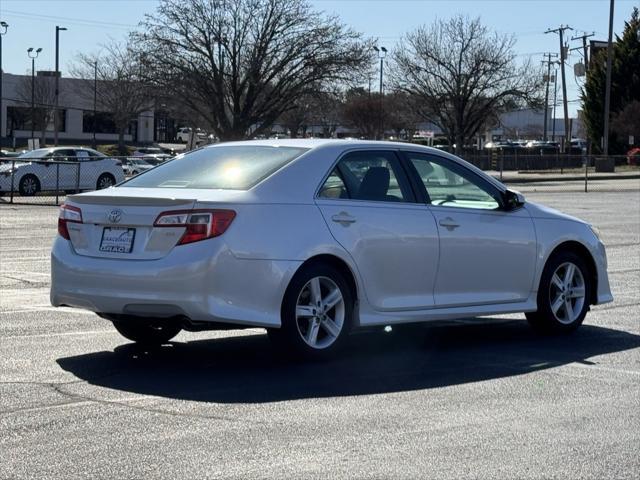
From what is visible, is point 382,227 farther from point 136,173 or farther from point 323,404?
point 136,173

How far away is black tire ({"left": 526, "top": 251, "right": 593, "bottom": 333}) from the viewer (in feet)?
33.3

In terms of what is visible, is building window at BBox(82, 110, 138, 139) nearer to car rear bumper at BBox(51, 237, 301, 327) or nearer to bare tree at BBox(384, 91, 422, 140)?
bare tree at BBox(384, 91, 422, 140)

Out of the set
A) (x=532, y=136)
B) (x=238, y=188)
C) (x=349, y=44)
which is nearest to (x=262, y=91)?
(x=349, y=44)

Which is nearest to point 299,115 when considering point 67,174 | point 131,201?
point 67,174

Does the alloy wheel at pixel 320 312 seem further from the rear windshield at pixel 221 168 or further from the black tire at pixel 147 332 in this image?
the black tire at pixel 147 332

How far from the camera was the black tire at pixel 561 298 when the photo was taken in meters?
10.1

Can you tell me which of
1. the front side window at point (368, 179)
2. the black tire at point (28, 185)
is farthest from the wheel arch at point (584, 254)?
the black tire at point (28, 185)

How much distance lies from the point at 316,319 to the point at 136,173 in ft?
111

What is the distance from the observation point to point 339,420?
6.78 meters

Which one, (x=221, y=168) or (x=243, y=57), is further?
(x=243, y=57)

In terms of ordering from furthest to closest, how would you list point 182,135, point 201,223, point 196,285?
point 182,135, point 201,223, point 196,285

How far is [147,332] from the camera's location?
925 cm

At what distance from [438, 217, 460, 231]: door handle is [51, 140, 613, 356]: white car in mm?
11

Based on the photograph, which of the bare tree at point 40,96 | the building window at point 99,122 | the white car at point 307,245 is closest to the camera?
the white car at point 307,245
